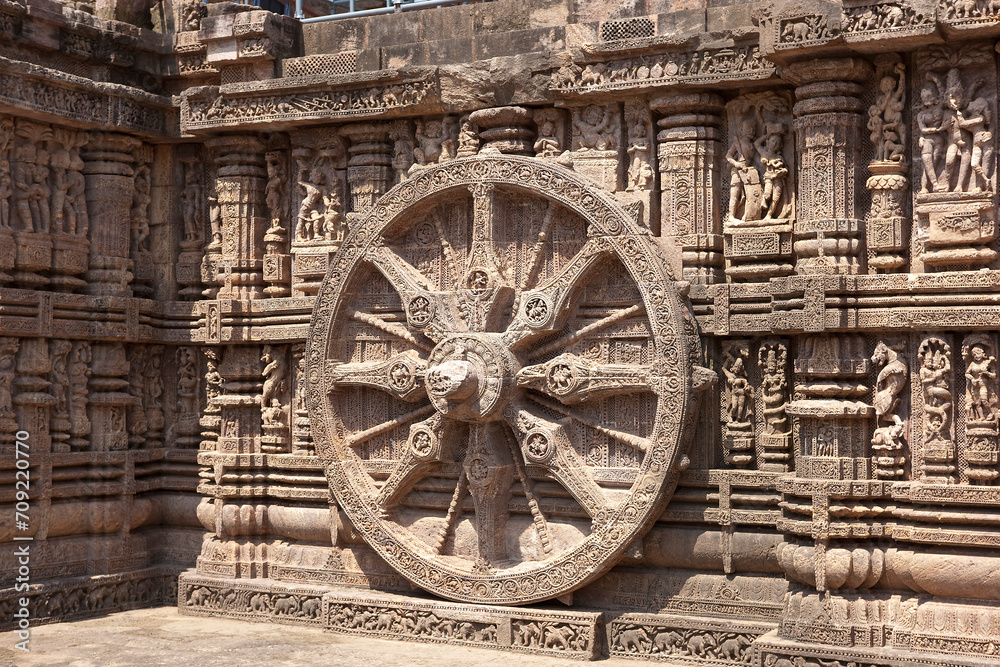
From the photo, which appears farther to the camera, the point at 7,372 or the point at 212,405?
the point at 212,405

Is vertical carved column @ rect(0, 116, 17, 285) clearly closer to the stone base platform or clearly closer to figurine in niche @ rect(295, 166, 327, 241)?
figurine in niche @ rect(295, 166, 327, 241)

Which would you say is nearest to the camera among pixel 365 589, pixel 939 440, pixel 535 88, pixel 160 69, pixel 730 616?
pixel 939 440

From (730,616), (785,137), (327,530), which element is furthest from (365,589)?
(785,137)

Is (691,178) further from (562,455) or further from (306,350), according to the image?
(306,350)

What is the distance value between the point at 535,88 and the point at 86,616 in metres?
6.03

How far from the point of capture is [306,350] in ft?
36.9

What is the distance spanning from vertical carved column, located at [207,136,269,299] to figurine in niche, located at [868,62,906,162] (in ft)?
18.4

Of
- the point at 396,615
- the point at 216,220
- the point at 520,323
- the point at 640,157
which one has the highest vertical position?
the point at 640,157

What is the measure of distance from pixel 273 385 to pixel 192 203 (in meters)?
2.00

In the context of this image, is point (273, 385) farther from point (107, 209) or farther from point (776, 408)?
point (776, 408)

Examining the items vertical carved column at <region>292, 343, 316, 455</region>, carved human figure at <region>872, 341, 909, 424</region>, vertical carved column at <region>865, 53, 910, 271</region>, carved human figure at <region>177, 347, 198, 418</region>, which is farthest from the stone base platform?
vertical carved column at <region>865, 53, 910, 271</region>

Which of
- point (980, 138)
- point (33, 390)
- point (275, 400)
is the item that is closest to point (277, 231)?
point (275, 400)

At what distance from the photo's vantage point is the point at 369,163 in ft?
37.1

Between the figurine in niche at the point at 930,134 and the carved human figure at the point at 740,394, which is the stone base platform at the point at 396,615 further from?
the figurine in niche at the point at 930,134
